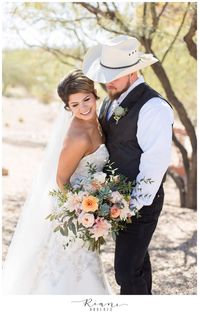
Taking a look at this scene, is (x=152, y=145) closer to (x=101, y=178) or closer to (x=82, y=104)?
(x=101, y=178)

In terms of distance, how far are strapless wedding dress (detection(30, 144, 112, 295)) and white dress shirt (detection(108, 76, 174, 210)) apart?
74 cm

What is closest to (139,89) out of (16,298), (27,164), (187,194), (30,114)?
(16,298)

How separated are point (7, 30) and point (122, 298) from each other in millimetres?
4783

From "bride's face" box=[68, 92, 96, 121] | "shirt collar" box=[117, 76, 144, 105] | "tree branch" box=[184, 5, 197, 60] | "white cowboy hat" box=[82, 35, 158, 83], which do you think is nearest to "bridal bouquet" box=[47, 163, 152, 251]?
"bride's face" box=[68, 92, 96, 121]

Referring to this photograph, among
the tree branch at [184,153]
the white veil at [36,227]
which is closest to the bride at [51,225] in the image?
the white veil at [36,227]

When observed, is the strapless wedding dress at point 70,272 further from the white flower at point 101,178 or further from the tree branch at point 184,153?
the tree branch at point 184,153

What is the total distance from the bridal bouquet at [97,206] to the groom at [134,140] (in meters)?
→ 0.09

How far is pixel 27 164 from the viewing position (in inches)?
481

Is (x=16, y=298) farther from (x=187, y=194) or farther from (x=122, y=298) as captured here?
(x=187, y=194)

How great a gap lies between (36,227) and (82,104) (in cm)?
105

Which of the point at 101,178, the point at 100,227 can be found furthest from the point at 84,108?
the point at 100,227

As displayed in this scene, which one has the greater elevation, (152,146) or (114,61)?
(114,61)

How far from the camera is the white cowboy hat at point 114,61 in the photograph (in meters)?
3.74

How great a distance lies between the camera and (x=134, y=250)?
145 inches
